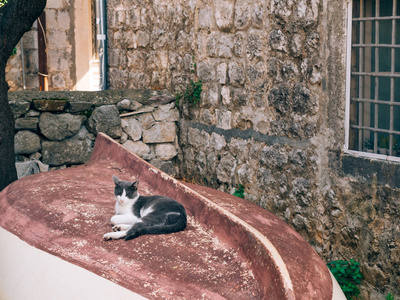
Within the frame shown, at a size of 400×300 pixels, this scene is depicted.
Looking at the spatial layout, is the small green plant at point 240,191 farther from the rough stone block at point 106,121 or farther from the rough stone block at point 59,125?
the rough stone block at point 59,125

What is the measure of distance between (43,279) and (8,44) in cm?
305

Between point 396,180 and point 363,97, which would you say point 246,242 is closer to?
point 396,180

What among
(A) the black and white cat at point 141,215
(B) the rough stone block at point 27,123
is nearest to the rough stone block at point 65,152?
(B) the rough stone block at point 27,123

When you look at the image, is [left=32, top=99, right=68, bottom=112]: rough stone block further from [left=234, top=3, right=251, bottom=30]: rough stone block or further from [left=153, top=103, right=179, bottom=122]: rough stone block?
[left=234, top=3, right=251, bottom=30]: rough stone block

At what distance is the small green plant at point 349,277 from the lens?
404 centimetres

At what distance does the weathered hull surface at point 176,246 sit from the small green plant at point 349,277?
919 mm

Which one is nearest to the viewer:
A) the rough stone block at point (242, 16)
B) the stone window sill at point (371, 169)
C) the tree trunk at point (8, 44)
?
the stone window sill at point (371, 169)

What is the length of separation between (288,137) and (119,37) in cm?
409

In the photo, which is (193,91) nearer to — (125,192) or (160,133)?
(160,133)

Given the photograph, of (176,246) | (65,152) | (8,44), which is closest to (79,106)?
(65,152)

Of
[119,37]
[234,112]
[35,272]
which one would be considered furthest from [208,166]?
[35,272]

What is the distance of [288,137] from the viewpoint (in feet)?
15.3

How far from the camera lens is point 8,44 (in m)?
5.03

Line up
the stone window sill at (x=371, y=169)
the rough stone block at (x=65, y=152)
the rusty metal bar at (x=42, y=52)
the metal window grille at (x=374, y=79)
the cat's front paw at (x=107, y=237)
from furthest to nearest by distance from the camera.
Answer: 1. the rusty metal bar at (x=42, y=52)
2. the rough stone block at (x=65, y=152)
3. the metal window grille at (x=374, y=79)
4. the stone window sill at (x=371, y=169)
5. the cat's front paw at (x=107, y=237)
